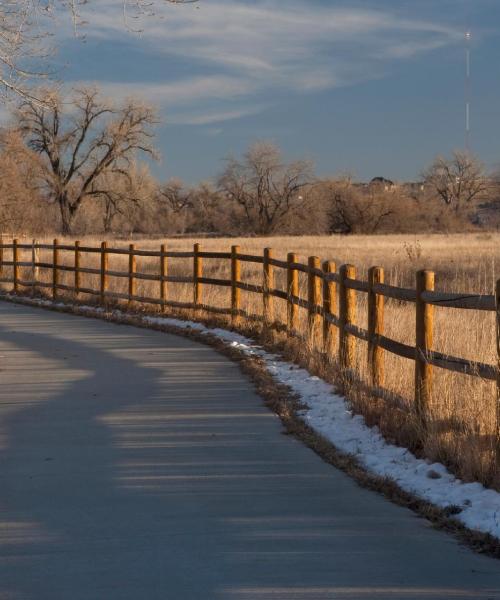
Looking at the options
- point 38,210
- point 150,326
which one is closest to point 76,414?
point 150,326

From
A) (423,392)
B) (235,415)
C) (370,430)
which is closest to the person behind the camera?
(423,392)

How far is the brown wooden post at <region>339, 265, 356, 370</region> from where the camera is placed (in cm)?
1124

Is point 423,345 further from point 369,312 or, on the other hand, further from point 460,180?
point 460,180

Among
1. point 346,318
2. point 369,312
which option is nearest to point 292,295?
point 346,318

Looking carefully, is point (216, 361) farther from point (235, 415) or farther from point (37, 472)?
point (37, 472)

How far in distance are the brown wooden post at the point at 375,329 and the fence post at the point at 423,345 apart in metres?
1.32

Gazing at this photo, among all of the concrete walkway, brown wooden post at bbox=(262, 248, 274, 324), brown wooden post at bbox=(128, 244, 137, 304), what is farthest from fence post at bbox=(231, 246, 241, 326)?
the concrete walkway

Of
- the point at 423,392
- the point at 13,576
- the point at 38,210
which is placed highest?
the point at 38,210

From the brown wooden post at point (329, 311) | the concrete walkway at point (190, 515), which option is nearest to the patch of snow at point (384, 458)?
the concrete walkway at point (190, 515)

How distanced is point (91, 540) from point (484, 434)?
3.08 meters

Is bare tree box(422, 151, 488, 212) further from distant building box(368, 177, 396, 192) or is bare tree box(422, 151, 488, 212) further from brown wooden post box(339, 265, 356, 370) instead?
brown wooden post box(339, 265, 356, 370)

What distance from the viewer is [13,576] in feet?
16.8

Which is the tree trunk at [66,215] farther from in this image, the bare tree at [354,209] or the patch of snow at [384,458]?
the patch of snow at [384,458]

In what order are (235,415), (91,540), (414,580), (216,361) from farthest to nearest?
(216,361)
(235,415)
(91,540)
(414,580)
